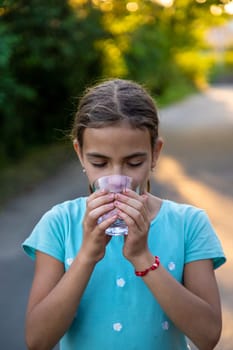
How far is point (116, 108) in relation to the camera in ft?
7.76

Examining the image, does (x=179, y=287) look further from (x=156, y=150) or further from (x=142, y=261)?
(x=156, y=150)

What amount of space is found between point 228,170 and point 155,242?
9.65m

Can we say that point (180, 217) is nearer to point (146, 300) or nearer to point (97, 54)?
point (146, 300)

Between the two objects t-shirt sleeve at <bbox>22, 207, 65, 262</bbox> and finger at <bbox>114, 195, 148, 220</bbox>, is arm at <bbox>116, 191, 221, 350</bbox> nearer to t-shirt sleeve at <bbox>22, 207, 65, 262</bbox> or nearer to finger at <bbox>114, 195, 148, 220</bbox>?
finger at <bbox>114, 195, 148, 220</bbox>

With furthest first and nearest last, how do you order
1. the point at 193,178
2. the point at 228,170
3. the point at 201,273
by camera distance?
the point at 228,170
the point at 193,178
the point at 201,273

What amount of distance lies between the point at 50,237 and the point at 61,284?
0.63 ft

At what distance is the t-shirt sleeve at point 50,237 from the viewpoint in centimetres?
240

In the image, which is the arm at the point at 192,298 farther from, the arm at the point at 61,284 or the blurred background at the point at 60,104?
the blurred background at the point at 60,104

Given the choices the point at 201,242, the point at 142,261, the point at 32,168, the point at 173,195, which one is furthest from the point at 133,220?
the point at 32,168

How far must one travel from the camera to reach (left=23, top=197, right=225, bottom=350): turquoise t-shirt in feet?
7.69

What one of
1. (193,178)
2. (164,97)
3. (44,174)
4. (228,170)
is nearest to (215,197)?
(193,178)

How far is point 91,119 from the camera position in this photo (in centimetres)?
237

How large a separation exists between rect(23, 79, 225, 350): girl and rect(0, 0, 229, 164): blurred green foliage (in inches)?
288

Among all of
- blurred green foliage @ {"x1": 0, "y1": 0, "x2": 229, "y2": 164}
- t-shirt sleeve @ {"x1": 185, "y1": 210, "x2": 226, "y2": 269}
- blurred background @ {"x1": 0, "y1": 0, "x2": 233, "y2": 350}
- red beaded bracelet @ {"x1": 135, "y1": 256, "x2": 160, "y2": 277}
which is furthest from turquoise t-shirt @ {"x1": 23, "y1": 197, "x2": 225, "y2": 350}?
blurred green foliage @ {"x1": 0, "y1": 0, "x2": 229, "y2": 164}
